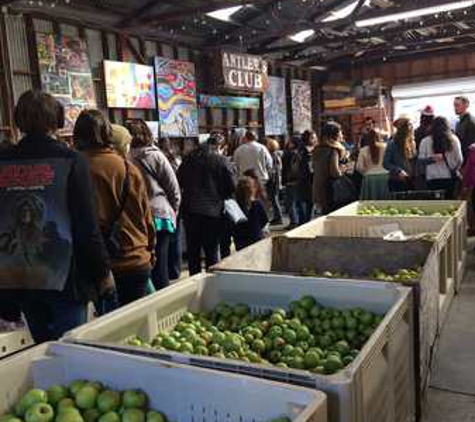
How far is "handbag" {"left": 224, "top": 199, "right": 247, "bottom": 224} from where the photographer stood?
417 cm

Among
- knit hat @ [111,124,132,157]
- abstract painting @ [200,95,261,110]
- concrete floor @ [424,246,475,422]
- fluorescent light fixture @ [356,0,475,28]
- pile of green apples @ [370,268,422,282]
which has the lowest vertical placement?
concrete floor @ [424,246,475,422]

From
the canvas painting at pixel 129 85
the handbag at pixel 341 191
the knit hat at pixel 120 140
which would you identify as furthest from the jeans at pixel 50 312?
the canvas painting at pixel 129 85

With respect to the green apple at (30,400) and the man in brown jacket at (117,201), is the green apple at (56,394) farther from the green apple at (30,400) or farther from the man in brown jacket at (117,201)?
the man in brown jacket at (117,201)

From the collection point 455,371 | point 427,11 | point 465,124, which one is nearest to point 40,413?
point 455,371

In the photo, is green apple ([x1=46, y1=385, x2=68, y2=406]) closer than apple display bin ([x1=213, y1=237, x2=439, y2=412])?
Yes

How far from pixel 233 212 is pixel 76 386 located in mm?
2790

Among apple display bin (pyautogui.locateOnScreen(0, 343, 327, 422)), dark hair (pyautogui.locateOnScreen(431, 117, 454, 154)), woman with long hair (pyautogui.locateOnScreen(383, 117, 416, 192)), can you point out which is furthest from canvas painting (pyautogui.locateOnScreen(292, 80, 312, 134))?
apple display bin (pyautogui.locateOnScreen(0, 343, 327, 422))

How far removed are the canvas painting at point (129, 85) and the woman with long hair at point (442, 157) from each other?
3.81 meters

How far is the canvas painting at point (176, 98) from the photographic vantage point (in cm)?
761

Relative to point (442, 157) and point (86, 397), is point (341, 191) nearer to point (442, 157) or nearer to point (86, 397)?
point (442, 157)

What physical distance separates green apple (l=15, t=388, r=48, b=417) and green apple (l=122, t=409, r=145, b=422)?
239mm

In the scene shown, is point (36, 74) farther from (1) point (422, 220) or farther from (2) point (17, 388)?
(2) point (17, 388)

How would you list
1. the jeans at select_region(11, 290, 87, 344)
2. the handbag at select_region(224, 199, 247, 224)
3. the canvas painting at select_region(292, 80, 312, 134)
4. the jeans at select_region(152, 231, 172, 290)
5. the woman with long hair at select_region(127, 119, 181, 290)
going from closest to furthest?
the jeans at select_region(11, 290, 87, 344) → the woman with long hair at select_region(127, 119, 181, 290) → the jeans at select_region(152, 231, 172, 290) → the handbag at select_region(224, 199, 247, 224) → the canvas painting at select_region(292, 80, 312, 134)

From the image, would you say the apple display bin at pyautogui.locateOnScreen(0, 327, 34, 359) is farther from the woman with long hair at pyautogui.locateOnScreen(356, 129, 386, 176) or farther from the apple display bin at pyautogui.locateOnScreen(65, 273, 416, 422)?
the woman with long hair at pyautogui.locateOnScreen(356, 129, 386, 176)
